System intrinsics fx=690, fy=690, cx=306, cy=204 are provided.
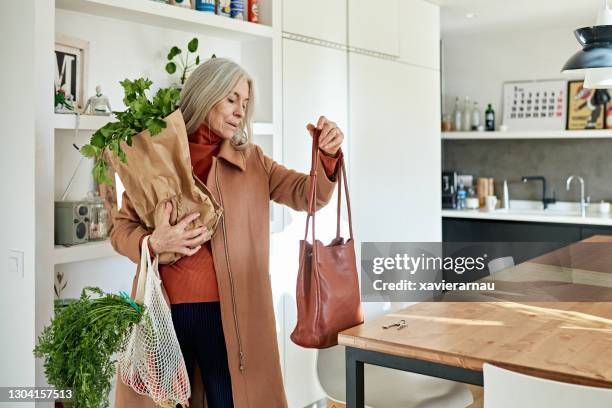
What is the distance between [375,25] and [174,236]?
9.07 feet

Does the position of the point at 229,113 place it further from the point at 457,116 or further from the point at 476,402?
the point at 457,116

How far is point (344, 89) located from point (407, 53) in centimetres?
88

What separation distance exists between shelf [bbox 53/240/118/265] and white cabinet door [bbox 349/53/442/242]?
183 centimetres

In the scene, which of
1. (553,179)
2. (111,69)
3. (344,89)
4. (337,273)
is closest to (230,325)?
(337,273)

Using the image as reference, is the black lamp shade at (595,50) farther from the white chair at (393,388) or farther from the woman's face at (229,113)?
the woman's face at (229,113)

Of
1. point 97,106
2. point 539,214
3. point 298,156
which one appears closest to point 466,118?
point 539,214

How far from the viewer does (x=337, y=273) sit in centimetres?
203

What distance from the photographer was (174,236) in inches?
75.4

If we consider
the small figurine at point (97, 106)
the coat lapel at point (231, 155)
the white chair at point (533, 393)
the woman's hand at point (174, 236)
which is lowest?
the white chair at point (533, 393)

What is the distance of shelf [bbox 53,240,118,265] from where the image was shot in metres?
2.44

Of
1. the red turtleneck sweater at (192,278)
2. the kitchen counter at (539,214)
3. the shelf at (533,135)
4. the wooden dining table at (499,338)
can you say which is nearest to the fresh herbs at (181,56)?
the red turtleneck sweater at (192,278)

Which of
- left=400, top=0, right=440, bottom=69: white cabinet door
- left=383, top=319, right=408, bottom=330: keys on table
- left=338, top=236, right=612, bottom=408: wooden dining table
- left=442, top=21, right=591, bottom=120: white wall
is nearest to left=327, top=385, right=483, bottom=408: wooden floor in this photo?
left=338, top=236, right=612, bottom=408: wooden dining table

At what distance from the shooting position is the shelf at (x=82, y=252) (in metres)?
2.44

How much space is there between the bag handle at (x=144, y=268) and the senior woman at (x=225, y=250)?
28 mm
